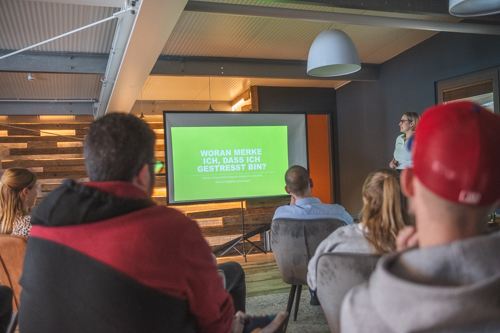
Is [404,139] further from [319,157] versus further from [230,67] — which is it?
[319,157]

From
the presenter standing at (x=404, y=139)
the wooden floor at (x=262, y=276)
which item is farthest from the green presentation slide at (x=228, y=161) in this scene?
the presenter standing at (x=404, y=139)

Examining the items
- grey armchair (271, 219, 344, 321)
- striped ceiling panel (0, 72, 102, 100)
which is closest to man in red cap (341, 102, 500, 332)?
grey armchair (271, 219, 344, 321)

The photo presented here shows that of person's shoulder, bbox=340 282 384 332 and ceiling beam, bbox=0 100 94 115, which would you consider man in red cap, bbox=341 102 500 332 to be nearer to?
person's shoulder, bbox=340 282 384 332

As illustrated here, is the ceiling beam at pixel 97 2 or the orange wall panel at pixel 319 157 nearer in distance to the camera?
the ceiling beam at pixel 97 2

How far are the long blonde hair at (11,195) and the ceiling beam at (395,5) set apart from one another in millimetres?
2534

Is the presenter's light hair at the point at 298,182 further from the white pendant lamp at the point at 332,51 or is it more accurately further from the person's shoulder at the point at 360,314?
the person's shoulder at the point at 360,314

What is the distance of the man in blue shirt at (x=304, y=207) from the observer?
7.82 feet

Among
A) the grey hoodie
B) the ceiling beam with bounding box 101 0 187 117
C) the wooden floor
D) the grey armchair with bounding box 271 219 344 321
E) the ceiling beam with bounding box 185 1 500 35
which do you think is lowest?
the wooden floor

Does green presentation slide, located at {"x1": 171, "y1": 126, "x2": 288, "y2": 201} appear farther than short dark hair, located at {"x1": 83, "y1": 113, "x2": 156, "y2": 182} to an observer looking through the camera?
Yes

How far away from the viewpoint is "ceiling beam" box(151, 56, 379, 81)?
5.07m

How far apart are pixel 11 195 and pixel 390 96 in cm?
533

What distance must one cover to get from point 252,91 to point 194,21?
3.07 meters

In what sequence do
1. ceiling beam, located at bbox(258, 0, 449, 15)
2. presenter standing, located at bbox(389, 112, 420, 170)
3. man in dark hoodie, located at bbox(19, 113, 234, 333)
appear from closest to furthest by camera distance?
man in dark hoodie, located at bbox(19, 113, 234, 333), ceiling beam, located at bbox(258, 0, 449, 15), presenter standing, located at bbox(389, 112, 420, 170)

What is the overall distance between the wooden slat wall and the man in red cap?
15.3 feet
